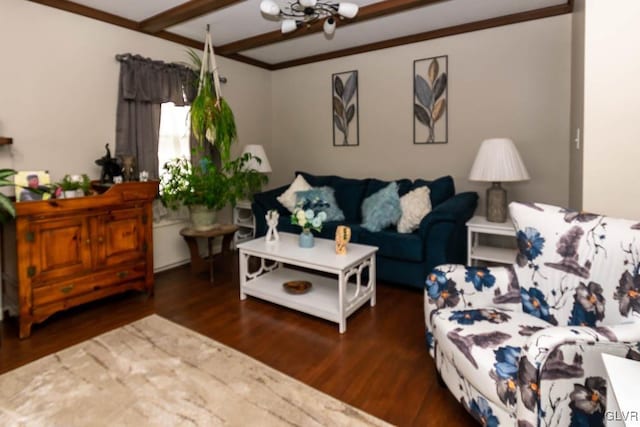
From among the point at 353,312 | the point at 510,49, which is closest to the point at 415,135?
the point at 510,49

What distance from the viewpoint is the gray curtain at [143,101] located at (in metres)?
3.42

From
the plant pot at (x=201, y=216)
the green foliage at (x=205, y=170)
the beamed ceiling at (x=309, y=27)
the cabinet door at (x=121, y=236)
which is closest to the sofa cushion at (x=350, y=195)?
the green foliage at (x=205, y=170)

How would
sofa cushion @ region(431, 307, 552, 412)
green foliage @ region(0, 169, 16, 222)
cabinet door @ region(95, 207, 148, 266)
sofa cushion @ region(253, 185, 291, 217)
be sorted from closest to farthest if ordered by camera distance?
sofa cushion @ region(431, 307, 552, 412)
green foliage @ region(0, 169, 16, 222)
cabinet door @ region(95, 207, 148, 266)
sofa cushion @ region(253, 185, 291, 217)

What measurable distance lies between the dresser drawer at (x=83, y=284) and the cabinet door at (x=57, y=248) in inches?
2.4

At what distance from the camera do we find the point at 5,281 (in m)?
2.67

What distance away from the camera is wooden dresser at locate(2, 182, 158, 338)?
241 centimetres

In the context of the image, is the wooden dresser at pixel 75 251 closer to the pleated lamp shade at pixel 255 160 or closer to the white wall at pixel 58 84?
the white wall at pixel 58 84

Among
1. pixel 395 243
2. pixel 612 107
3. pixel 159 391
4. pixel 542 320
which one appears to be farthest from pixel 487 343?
pixel 395 243

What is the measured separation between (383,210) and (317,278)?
2.99 feet

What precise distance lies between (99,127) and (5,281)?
1.45 m

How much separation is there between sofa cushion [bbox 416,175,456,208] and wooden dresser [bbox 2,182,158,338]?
251cm

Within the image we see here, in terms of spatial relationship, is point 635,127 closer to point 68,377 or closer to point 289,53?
point 68,377

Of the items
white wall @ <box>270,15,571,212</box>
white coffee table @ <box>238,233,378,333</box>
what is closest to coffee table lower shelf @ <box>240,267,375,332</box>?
white coffee table @ <box>238,233,378,333</box>

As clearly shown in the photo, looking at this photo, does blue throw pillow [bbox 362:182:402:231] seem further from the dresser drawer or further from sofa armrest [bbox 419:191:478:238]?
the dresser drawer
